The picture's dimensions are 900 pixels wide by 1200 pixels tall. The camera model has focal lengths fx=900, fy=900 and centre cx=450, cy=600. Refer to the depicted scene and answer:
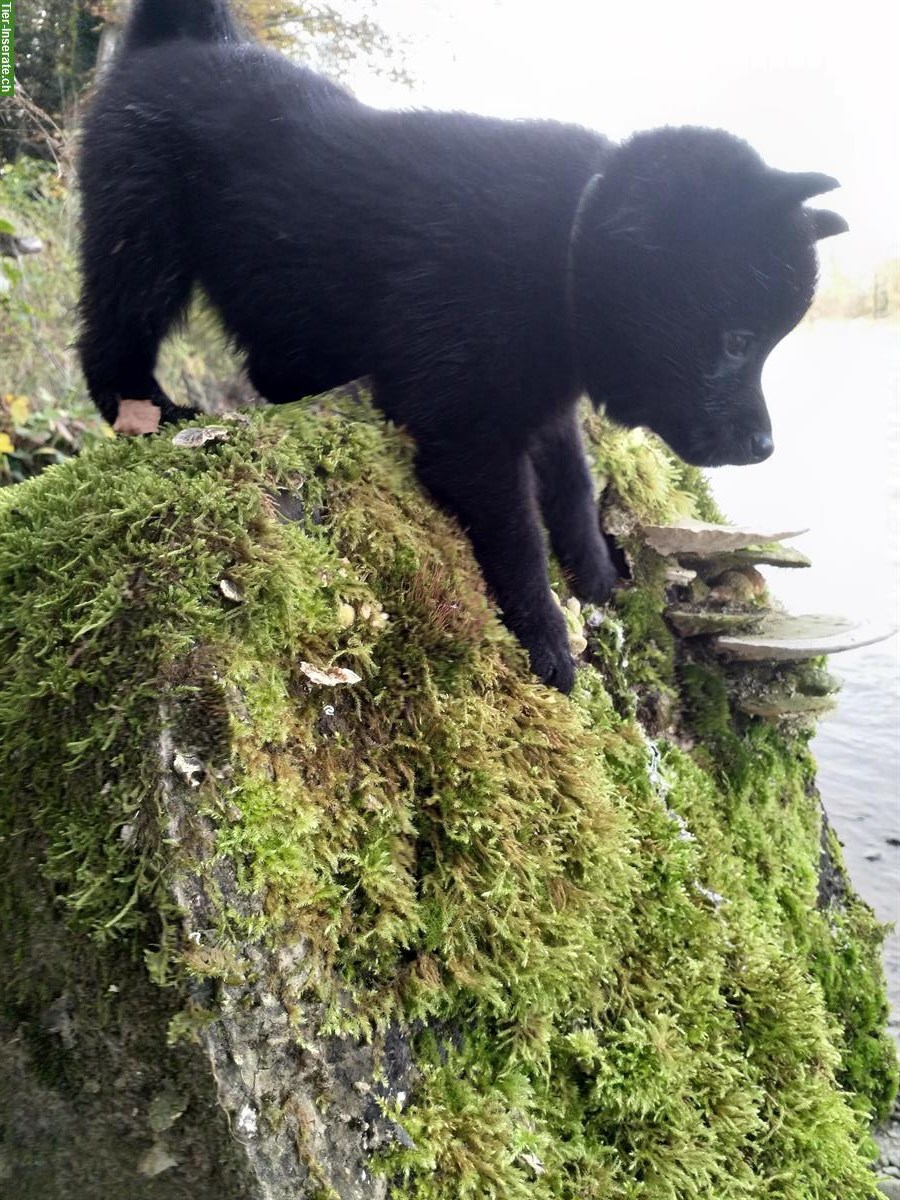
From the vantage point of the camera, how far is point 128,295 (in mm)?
2525

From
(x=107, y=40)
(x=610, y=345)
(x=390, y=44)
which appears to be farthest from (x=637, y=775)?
(x=390, y=44)

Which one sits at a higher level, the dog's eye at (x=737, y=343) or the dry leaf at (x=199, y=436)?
the dog's eye at (x=737, y=343)

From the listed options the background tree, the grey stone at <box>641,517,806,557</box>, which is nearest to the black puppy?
the grey stone at <box>641,517,806,557</box>

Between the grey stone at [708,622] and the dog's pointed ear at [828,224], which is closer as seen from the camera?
the dog's pointed ear at [828,224]

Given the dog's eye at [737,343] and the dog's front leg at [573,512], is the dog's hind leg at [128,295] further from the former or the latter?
the dog's eye at [737,343]

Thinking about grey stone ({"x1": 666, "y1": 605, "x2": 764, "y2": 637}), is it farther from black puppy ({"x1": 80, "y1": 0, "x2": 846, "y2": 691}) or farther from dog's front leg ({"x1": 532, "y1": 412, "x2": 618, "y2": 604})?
black puppy ({"x1": 80, "y1": 0, "x2": 846, "y2": 691})

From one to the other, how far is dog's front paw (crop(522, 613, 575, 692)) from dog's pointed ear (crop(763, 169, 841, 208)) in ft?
3.66

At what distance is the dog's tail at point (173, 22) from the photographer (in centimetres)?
272

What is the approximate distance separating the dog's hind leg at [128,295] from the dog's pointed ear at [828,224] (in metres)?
1.69

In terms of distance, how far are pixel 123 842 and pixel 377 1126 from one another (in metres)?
0.63

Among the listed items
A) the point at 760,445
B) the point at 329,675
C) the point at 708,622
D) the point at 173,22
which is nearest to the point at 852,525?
the point at 708,622

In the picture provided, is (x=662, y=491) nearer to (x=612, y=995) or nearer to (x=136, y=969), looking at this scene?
(x=612, y=995)

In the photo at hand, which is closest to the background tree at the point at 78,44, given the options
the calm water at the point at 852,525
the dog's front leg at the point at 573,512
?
the calm water at the point at 852,525

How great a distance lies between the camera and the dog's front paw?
216 centimetres
